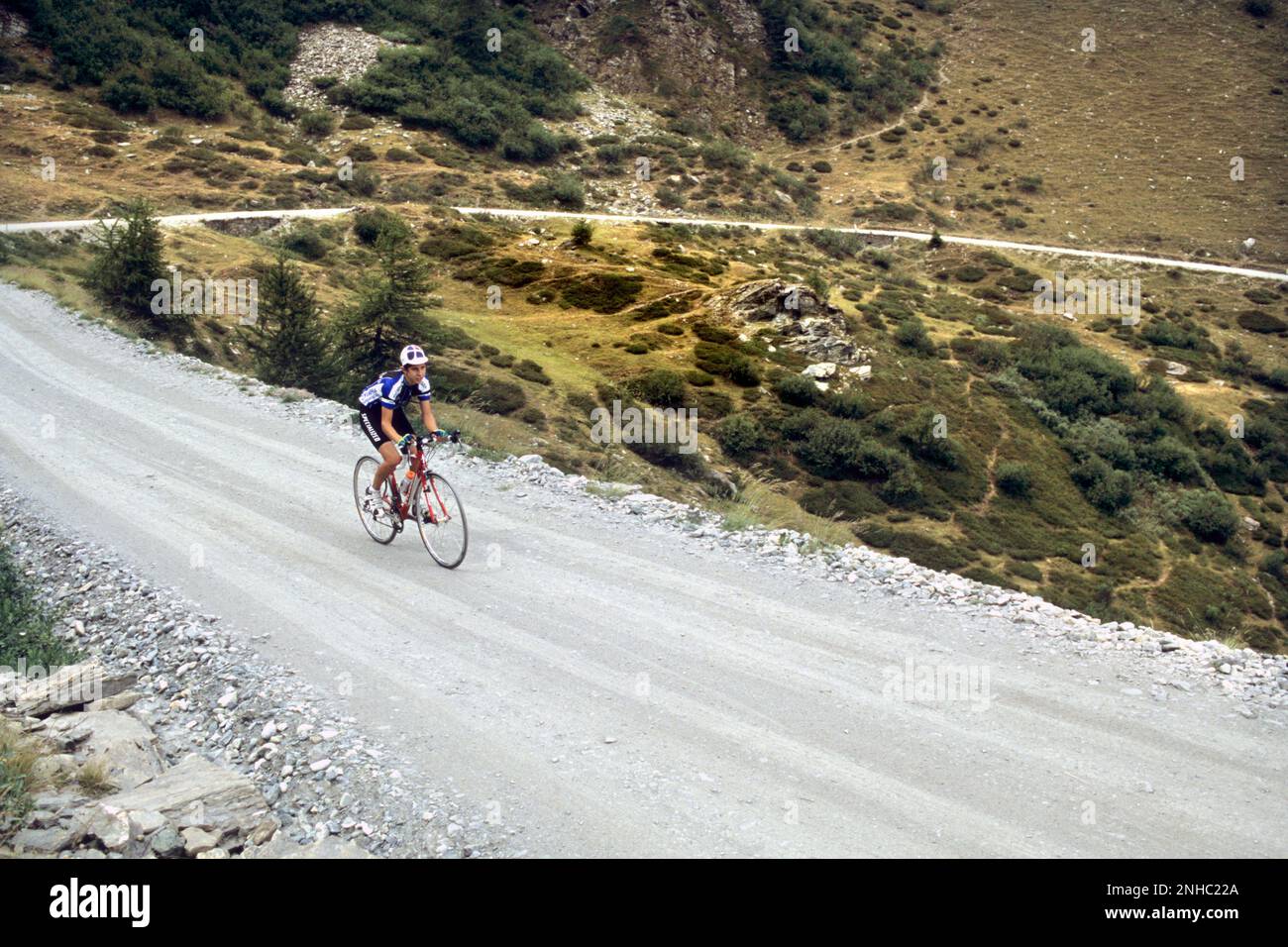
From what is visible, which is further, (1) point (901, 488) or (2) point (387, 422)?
(1) point (901, 488)

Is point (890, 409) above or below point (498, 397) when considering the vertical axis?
below

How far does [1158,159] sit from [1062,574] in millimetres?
66881

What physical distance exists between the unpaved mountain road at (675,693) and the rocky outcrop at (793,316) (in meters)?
26.7

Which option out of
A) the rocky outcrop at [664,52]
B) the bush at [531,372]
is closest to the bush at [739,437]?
the bush at [531,372]

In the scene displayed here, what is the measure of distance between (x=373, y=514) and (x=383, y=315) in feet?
52.8

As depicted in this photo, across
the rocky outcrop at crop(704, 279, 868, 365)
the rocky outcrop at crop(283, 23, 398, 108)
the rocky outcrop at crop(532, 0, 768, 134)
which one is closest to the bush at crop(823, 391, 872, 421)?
the rocky outcrop at crop(704, 279, 868, 365)

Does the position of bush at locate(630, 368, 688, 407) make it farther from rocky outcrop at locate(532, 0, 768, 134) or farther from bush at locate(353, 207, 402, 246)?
rocky outcrop at locate(532, 0, 768, 134)

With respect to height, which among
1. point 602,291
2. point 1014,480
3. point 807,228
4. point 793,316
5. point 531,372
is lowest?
point 1014,480

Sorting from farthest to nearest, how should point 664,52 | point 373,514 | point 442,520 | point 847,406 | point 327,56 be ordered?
point 664,52
point 327,56
point 847,406
point 373,514
point 442,520

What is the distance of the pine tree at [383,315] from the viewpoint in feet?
80.7

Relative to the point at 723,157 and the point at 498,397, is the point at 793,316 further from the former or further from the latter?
the point at 723,157

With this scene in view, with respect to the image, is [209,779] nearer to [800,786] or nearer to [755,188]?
[800,786]

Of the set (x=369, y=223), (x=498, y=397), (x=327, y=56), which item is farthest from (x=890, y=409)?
(x=327, y=56)

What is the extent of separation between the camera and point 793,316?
3766cm
